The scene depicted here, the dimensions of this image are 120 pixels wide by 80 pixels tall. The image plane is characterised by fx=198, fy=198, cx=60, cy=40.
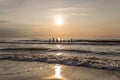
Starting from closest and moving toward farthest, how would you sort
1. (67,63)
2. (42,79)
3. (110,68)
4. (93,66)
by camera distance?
1. (42,79)
2. (110,68)
3. (93,66)
4. (67,63)

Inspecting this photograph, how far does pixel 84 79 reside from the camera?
973 centimetres

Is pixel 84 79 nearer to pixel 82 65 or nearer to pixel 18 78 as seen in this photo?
pixel 18 78

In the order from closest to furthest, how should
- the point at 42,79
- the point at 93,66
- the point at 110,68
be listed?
the point at 42,79
the point at 110,68
the point at 93,66

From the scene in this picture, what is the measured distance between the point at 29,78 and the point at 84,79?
273 centimetres

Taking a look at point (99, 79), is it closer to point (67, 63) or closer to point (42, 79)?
point (42, 79)

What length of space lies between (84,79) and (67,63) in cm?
571

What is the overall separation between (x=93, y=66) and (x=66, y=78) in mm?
4462

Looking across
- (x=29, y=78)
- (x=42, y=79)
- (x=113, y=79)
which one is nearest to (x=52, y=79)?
(x=42, y=79)

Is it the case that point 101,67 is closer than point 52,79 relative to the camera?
No

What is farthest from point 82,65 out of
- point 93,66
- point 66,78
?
point 66,78

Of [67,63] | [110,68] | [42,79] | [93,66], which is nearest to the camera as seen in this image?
[42,79]

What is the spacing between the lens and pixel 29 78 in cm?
987

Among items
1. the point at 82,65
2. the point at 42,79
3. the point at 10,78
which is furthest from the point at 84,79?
the point at 82,65

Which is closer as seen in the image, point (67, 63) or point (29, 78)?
point (29, 78)
